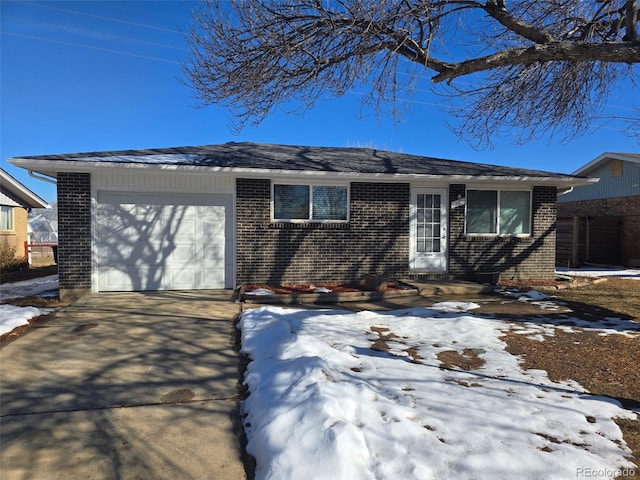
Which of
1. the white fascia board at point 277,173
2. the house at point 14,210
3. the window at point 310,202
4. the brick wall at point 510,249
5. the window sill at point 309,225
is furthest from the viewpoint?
the house at point 14,210

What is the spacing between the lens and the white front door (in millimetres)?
10586

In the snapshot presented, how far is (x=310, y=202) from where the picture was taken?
978 cm

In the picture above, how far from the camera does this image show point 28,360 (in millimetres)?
4375

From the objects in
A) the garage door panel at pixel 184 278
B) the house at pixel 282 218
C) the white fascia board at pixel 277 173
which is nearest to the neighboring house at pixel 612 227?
the house at pixel 282 218

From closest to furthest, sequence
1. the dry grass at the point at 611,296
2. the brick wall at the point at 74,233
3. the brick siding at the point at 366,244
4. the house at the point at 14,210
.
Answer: the dry grass at the point at 611,296
the brick wall at the point at 74,233
the brick siding at the point at 366,244
the house at the point at 14,210

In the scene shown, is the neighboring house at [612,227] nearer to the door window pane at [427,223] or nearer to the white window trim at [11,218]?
the door window pane at [427,223]

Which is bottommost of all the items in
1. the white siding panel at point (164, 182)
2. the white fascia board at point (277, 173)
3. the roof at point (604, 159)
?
the white siding panel at point (164, 182)

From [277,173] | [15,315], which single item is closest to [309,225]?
[277,173]

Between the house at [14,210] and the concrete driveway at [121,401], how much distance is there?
1654cm

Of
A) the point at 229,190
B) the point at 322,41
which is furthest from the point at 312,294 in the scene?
the point at 322,41

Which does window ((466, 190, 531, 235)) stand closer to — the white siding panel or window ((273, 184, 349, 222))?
window ((273, 184, 349, 222))

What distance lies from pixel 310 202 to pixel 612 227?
15.8 m

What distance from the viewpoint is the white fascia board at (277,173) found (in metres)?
8.10

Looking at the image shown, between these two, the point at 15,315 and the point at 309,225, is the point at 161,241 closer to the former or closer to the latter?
the point at 15,315
